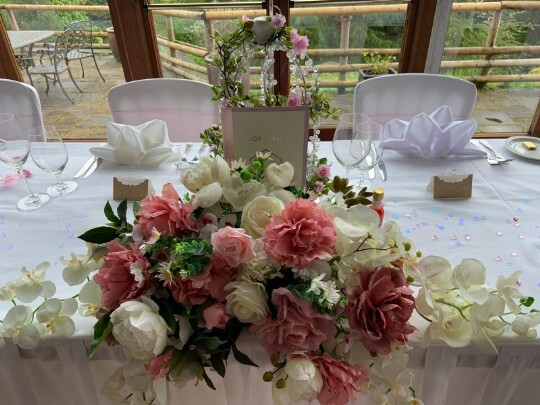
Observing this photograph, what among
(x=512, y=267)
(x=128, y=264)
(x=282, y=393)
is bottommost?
(x=512, y=267)

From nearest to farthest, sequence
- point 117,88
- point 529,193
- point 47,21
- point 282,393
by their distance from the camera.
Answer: point 282,393, point 529,193, point 117,88, point 47,21

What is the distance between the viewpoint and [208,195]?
0.60 meters

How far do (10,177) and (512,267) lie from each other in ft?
4.37

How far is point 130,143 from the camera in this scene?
4.10 feet

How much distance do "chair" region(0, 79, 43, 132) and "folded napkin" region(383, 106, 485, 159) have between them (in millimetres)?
1334

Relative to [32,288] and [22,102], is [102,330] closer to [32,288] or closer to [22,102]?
[32,288]

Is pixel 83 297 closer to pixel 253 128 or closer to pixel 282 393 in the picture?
pixel 282 393

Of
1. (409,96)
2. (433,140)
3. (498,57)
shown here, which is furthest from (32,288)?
(498,57)

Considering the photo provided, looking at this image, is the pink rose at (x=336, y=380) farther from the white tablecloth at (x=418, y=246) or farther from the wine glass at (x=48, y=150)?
the wine glass at (x=48, y=150)

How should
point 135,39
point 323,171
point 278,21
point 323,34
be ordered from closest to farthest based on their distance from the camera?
1. point 278,21
2. point 323,171
3. point 135,39
4. point 323,34

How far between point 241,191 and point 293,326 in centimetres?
21

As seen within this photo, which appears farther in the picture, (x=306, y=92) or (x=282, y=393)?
(x=306, y=92)

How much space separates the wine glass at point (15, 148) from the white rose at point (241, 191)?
2.37ft

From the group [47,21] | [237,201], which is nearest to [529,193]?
[237,201]
